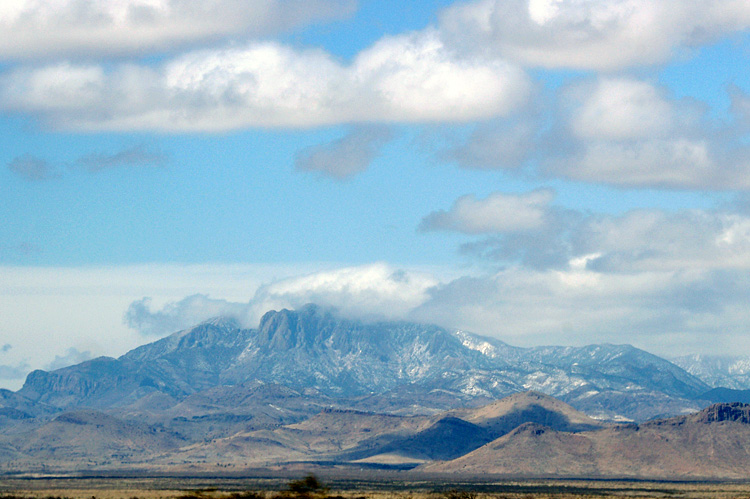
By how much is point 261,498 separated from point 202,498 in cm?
7386

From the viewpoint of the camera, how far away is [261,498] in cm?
16212

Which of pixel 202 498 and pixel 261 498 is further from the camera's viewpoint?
pixel 261 498

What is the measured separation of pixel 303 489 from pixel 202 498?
39.5 feet

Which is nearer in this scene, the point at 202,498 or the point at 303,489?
the point at 202,498

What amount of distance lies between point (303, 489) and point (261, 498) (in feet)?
214

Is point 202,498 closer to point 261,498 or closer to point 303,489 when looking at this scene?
point 303,489

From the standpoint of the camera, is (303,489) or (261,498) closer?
(303,489)

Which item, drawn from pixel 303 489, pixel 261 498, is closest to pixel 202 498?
pixel 303 489

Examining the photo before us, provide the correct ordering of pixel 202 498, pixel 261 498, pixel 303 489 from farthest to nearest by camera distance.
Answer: pixel 261 498, pixel 303 489, pixel 202 498

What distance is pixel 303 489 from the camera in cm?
9938

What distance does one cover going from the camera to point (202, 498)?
3546 inches

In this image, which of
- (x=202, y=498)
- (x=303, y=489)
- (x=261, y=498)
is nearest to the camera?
(x=202, y=498)
